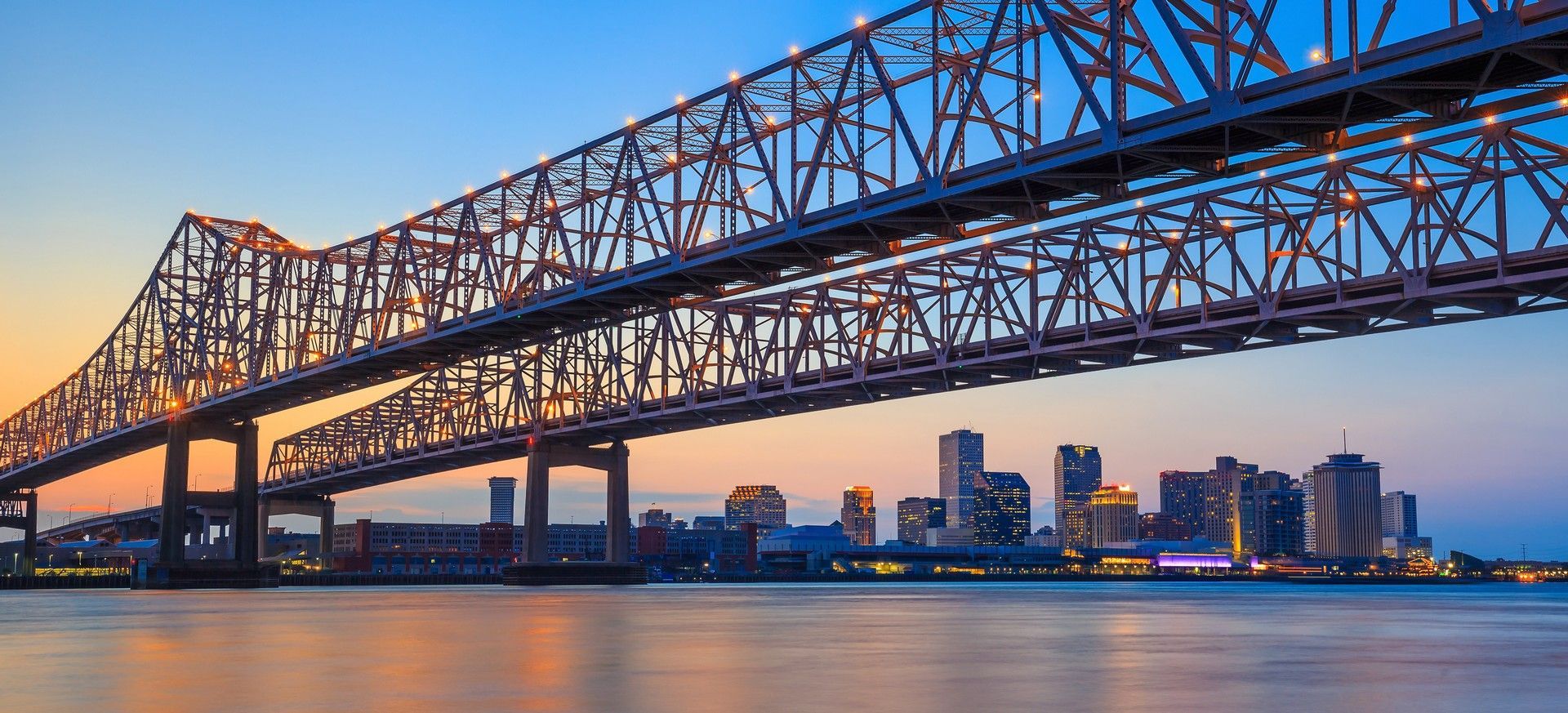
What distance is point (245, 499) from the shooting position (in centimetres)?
9794

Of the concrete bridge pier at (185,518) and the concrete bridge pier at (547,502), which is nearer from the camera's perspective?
the concrete bridge pier at (185,518)

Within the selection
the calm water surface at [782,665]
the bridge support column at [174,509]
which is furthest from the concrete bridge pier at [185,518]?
the calm water surface at [782,665]

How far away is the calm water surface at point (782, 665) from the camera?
15.6 meters

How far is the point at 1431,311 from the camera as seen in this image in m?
60.5

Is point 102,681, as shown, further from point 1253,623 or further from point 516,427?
Result: point 516,427

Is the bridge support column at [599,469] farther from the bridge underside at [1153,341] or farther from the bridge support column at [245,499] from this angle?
the bridge support column at [245,499]

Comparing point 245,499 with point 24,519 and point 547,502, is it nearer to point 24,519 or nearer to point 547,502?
point 547,502

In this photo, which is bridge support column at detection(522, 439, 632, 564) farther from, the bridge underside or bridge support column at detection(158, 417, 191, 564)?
bridge support column at detection(158, 417, 191, 564)

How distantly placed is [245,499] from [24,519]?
87.7m

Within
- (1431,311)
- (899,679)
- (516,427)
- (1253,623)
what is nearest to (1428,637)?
(1253,623)

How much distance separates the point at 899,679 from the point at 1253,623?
2063 centimetres

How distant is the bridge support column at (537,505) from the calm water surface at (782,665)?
66.4 m

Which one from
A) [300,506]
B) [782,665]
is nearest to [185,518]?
[782,665]

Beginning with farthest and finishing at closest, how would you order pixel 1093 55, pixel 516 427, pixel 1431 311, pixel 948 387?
pixel 516 427, pixel 948 387, pixel 1431 311, pixel 1093 55
